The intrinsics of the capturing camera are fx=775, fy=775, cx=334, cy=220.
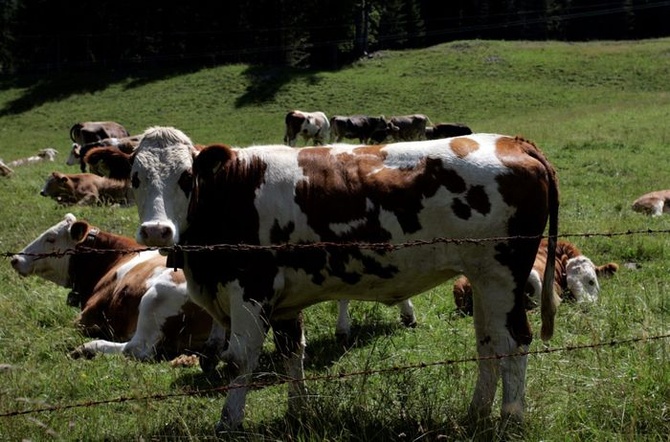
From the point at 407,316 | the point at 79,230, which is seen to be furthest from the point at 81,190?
the point at 407,316

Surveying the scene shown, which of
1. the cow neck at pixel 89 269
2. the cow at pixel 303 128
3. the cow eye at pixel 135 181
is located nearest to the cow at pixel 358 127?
the cow at pixel 303 128

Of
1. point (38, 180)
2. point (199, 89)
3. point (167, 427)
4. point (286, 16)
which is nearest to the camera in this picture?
point (167, 427)

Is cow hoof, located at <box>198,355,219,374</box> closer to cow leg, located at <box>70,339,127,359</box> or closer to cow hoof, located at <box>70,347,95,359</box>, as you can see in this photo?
cow leg, located at <box>70,339,127,359</box>

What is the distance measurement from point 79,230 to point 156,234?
4015mm

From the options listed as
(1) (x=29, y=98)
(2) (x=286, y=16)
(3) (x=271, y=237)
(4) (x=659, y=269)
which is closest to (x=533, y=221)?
(3) (x=271, y=237)

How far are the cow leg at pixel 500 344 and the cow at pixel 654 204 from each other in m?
9.00

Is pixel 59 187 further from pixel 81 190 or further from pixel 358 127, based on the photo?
pixel 358 127

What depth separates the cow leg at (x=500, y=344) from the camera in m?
5.00

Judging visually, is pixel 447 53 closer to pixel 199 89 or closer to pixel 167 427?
pixel 199 89

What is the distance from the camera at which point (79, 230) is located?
8695 mm

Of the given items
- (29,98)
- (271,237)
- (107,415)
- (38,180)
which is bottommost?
(29,98)

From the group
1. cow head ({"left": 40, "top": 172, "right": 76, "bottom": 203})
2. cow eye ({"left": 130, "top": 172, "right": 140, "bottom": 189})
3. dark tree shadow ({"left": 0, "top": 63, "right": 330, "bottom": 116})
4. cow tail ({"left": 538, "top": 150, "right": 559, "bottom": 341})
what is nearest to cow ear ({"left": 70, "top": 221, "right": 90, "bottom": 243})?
cow eye ({"left": 130, "top": 172, "right": 140, "bottom": 189})

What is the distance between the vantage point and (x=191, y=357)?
7.14 m

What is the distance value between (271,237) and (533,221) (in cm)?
179
